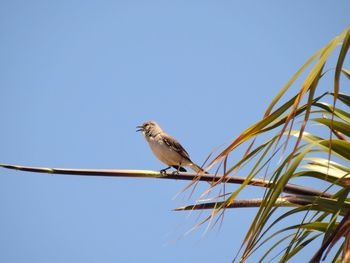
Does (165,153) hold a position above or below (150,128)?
below

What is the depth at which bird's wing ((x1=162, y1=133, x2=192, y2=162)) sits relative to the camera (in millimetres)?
9922

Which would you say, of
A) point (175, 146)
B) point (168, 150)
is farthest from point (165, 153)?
point (175, 146)

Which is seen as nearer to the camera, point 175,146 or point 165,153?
point 165,153

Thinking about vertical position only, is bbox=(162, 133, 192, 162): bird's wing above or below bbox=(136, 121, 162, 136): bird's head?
below

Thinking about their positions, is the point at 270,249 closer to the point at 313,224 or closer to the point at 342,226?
the point at 313,224

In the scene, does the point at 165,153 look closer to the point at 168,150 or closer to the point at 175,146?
the point at 168,150

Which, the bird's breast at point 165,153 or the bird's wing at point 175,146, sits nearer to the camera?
the bird's breast at point 165,153

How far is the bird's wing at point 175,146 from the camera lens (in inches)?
391

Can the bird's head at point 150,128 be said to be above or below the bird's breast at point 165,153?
above

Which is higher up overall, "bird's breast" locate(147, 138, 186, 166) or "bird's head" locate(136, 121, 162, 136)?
"bird's head" locate(136, 121, 162, 136)

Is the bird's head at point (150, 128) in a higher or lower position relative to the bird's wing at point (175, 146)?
higher

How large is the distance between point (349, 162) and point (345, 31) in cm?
99

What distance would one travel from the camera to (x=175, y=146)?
999 cm

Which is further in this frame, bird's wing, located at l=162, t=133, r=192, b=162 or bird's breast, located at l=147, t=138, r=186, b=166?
bird's wing, located at l=162, t=133, r=192, b=162
